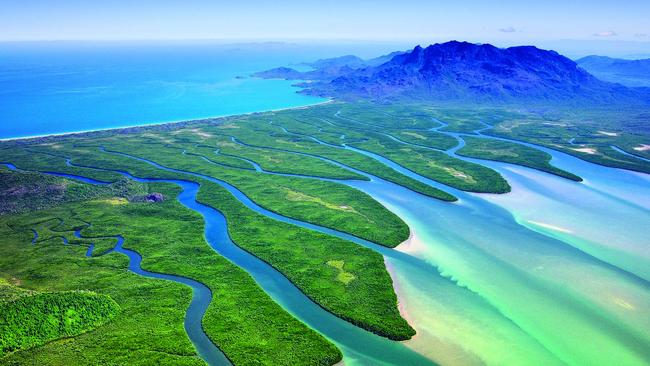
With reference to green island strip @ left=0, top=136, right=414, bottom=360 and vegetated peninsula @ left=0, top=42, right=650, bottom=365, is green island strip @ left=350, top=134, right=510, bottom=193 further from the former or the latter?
green island strip @ left=0, top=136, right=414, bottom=360

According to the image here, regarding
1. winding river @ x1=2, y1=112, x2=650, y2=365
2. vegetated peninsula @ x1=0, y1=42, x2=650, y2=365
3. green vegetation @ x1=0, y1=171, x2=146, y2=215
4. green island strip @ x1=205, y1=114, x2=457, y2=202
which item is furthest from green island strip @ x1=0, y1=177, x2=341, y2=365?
green island strip @ x1=205, y1=114, x2=457, y2=202

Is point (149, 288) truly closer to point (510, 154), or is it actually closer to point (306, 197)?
point (306, 197)

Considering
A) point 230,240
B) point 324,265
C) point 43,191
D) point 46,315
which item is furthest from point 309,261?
point 43,191

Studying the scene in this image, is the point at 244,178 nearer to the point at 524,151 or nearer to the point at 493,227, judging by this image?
the point at 493,227

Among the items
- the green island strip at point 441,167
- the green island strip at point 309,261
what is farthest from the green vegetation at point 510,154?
the green island strip at point 309,261

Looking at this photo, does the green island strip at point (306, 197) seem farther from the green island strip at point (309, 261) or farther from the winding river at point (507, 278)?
the green island strip at point (309, 261)

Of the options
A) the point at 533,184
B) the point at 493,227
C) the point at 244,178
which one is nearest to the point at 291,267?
the point at 493,227
